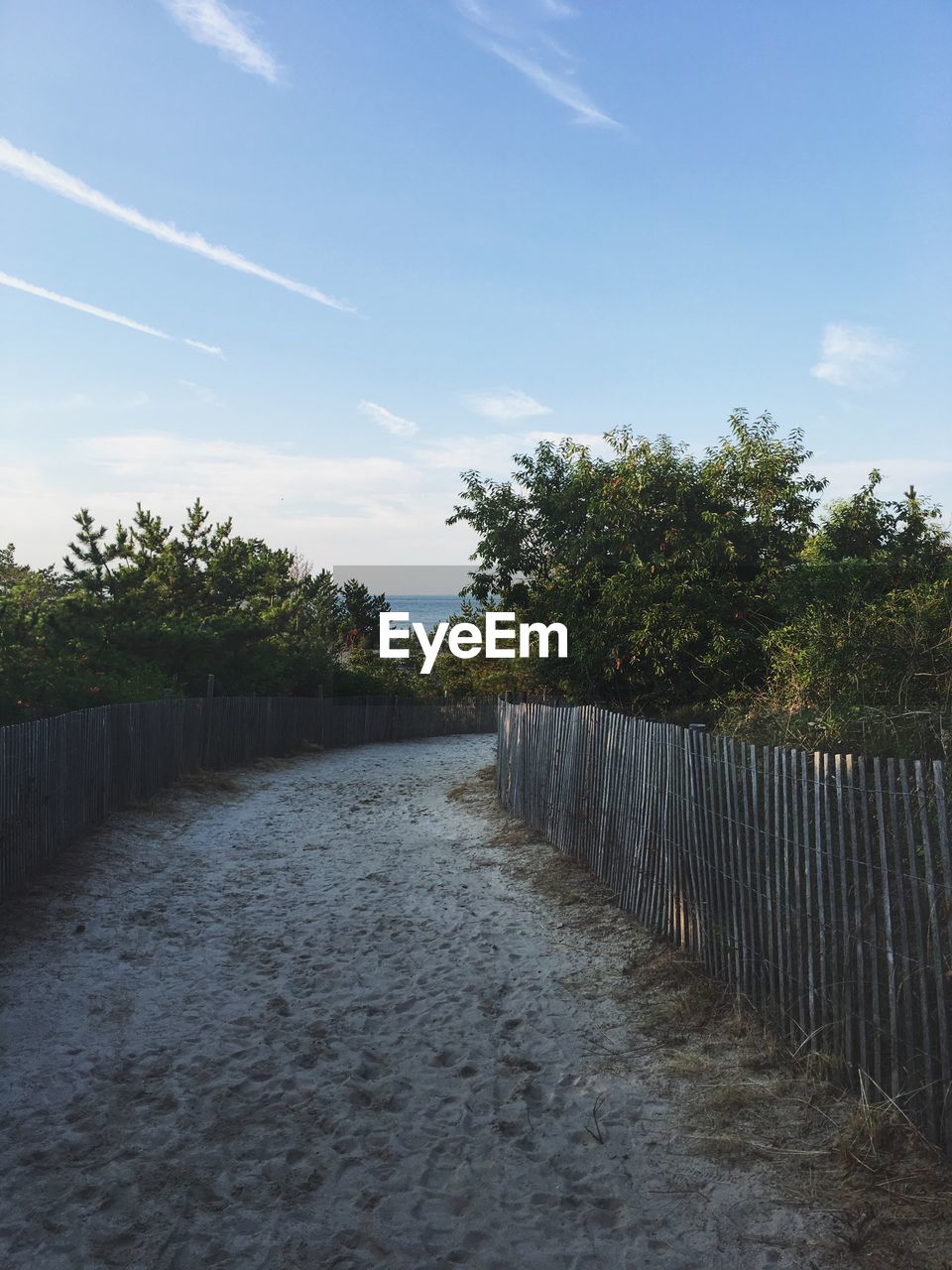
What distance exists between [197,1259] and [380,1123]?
1.14 m

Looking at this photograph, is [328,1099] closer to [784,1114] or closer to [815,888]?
[784,1114]

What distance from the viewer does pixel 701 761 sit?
6289 mm

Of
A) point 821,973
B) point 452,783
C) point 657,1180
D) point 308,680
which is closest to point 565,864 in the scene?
point 821,973

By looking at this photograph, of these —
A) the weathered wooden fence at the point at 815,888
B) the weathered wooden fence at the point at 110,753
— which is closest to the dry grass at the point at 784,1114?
the weathered wooden fence at the point at 815,888

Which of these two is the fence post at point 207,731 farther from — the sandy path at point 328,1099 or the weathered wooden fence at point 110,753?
the sandy path at point 328,1099

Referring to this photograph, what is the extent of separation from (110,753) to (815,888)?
29.4 feet

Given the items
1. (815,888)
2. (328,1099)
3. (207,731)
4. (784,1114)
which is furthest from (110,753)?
(784,1114)

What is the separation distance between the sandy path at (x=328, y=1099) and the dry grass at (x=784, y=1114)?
17cm

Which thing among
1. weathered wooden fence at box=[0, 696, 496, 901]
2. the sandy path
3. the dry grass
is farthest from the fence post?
the dry grass

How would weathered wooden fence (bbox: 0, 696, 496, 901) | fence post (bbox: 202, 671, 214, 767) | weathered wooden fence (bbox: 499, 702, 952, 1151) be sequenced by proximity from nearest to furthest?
1. weathered wooden fence (bbox: 499, 702, 952, 1151)
2. weathered wooden fence (bbox: 0, 696, 496, 901)
3. fence post (bbox: 202, 671, 214, 767)

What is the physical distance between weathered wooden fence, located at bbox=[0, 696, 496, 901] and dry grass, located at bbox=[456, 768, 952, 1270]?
16.5 feet

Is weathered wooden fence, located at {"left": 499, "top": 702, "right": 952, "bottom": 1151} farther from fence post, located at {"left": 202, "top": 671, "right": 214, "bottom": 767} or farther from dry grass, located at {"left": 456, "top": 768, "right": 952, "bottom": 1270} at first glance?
fence post, located at {"left": 202, "top": 671, "right": 214, "bottom": 767}

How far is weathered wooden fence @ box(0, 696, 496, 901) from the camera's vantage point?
8.30 meters

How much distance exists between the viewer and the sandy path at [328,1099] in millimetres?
3498
